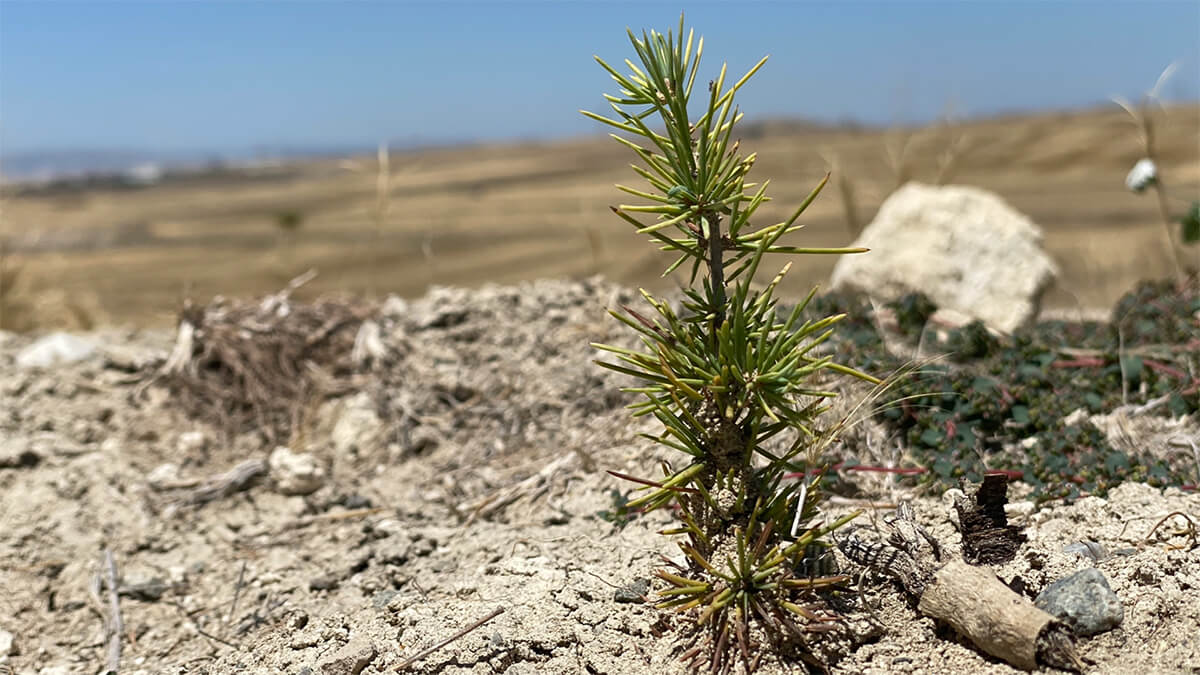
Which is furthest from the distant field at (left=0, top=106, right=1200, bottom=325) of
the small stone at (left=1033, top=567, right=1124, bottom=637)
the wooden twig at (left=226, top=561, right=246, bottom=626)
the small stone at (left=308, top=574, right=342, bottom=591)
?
the wooden twig at (left=226, top=561, right=246, bottom=626)

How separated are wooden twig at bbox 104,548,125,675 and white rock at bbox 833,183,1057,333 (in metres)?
4.20

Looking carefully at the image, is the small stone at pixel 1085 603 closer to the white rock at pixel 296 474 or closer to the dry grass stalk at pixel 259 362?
the white rock at pixel 296 474

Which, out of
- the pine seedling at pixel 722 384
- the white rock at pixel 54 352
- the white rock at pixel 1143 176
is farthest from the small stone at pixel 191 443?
the white rock at pixel 1143 176

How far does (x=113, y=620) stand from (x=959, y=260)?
4.93m

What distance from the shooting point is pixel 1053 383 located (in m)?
3.72

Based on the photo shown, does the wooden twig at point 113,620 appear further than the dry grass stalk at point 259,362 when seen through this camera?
No

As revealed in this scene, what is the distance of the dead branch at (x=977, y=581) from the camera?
2.12 metres

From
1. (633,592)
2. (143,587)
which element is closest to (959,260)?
(633,592)

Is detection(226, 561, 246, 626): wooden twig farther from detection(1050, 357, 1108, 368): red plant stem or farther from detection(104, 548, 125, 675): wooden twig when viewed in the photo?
detection(1050, 357, 1108, 368): red plant stem

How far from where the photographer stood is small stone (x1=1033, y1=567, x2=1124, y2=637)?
221cm

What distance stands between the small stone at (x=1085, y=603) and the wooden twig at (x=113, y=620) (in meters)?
2.75

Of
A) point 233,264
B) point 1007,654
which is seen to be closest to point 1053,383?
point 1007,654

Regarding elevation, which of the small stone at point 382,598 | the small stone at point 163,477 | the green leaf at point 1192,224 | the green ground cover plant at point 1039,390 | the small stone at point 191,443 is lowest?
the small stone at point 163,477

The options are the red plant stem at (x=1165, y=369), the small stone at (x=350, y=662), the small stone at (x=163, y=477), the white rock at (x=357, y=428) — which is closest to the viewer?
the small stone at (x=350, y=662)
